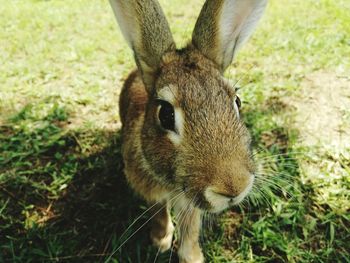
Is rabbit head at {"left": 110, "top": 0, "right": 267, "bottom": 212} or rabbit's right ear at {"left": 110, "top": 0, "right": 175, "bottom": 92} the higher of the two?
rabbit's right ear at {"left": 110, "top": 0, "right": 175, "bottom": 92}

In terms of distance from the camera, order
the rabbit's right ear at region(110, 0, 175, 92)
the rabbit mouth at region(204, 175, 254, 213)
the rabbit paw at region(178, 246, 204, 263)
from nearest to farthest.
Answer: the rabbit mouth at region(204, 175, 254, 213)
the rabbit's right ear at region(110, 0, 175, 92)
the rabbit paw at region(178, 246, 204, 263)

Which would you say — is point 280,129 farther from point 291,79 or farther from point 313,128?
point 291,79

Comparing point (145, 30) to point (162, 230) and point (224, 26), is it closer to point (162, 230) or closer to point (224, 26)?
point (224, 26)

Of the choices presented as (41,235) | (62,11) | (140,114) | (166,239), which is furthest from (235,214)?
(62,11)

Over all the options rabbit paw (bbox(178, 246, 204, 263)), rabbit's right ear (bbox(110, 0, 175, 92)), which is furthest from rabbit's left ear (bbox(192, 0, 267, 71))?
rabbit paw (bbox(178, 246, 204, 263))

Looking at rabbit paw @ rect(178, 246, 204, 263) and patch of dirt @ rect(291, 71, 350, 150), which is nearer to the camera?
rabbit paw @ rect(178, 246, 204, 263)

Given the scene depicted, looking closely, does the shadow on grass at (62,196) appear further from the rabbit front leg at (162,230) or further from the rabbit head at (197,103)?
the rabbit head at (197,103)

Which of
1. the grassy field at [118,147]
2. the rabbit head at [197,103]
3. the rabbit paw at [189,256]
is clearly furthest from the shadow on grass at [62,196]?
the rabbit head at [197,103]

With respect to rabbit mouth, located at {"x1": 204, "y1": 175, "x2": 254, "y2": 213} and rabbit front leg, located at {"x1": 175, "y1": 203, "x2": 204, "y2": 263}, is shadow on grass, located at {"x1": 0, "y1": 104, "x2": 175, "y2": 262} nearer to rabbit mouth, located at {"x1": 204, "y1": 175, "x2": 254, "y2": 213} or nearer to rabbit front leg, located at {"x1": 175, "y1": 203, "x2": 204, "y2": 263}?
rabbit front leg, located at {"x1": 175, "y1": 203, "x2": 204, "y2": 263}
